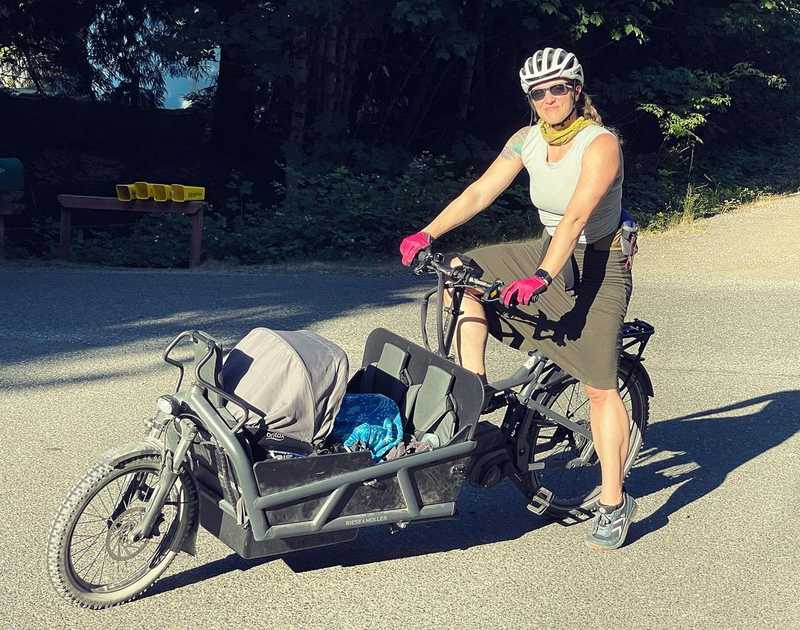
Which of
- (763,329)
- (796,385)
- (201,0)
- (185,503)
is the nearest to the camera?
(185,503)

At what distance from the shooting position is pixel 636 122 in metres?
20.1

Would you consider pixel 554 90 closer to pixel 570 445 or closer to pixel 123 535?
pixel 570 445

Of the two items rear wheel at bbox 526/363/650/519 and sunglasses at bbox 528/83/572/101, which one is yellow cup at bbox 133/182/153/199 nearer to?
rear wheel at bbox 526/363/650/519

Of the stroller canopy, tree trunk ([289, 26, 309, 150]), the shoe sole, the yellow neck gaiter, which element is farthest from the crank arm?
tree trunk ([289, 26, 309, 150])

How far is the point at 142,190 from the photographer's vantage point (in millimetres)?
12875

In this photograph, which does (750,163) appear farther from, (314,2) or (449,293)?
(449,293)

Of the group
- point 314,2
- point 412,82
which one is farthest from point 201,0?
point 412,82

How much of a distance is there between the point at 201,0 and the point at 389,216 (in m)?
5.73

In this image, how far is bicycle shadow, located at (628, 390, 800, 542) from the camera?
5.64 meters

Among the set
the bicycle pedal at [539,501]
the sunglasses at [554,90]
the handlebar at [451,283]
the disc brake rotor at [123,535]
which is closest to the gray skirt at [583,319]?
the handlebar at [451,283]

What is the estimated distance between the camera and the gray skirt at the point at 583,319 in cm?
464

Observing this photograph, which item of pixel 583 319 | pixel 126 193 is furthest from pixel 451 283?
pixel 126 193

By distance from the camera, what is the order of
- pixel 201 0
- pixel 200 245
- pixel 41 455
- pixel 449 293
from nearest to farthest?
pixel 449 293, pixel 41 455, pixel 200 245, pixel 201 0

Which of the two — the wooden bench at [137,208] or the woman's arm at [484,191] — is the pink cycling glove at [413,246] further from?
the wooden bench at [137,208]
